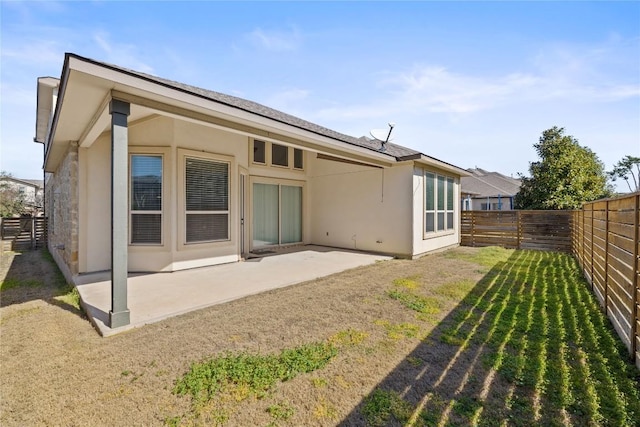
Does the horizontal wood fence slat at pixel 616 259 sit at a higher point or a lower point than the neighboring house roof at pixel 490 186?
lower

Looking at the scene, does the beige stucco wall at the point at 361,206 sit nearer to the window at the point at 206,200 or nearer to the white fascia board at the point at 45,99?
the window at the point at 206,200

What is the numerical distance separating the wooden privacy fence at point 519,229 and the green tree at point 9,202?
2759cm

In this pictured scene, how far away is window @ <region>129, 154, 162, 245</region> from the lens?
21.3 ft

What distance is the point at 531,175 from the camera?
15.0 meters

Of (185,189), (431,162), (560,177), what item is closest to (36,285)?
(185,189)

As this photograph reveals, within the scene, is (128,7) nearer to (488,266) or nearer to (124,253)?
(124,253)

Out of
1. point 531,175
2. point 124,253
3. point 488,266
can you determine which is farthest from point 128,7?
point 531,175

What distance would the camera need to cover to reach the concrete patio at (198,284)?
4.29m

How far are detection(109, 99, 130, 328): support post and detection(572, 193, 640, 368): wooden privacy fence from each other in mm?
5628

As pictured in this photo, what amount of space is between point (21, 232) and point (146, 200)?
10457 mm

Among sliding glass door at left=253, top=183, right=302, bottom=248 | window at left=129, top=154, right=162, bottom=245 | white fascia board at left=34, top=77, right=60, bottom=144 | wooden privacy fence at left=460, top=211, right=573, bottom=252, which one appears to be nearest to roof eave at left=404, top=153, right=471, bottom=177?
wooden privacy fence at left=460, top=211, right=573, bottom=252

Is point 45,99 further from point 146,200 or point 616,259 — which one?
point 616,259

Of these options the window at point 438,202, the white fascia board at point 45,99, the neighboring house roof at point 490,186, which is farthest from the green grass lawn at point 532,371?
the neighboring house roof at point 490,186

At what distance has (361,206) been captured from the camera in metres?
9.96
